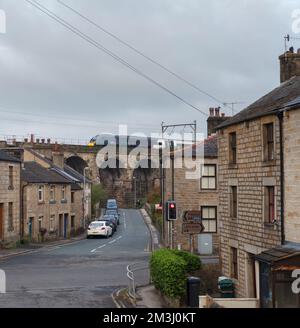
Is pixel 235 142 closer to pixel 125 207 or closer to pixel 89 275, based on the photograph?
pixel 89 275

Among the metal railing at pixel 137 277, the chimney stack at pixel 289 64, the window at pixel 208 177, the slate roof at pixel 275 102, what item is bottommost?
the metal railing at pixel 137 277

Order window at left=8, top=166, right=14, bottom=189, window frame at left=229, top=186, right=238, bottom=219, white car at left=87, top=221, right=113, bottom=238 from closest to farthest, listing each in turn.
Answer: window frame at left=229, top=186, right=238, bottom=219
window at left=8, top=166, right=14, bottom=189
white car at left=87, top=221, right=113, bottom=238

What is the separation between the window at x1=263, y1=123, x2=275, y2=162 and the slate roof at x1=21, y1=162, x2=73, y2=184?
2650 cm

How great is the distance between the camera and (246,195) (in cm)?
2216

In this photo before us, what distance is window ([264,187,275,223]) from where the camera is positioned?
20.0m

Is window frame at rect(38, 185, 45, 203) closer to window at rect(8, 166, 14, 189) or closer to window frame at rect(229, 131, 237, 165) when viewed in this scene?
window at rect(8, 166, 14, 189)

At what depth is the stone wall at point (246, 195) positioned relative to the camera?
20.0 m

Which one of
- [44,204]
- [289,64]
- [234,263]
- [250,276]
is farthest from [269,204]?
[44,204]

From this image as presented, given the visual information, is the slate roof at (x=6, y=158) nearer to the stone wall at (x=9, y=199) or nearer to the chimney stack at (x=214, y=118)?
the stone wall at (x=9, y=199)

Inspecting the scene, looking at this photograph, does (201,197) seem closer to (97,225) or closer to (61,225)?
(97,225)

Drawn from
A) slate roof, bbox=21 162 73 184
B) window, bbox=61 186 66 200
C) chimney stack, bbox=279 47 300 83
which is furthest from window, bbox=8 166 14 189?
chimney stack, bbox=279 47 300 83

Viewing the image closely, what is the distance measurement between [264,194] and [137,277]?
27.0 ft

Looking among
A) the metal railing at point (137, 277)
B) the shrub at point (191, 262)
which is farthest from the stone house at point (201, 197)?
the shrub at point (191, 262)
